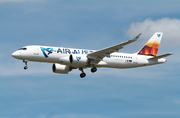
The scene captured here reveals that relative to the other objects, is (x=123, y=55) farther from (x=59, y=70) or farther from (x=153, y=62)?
(x=59, y=70)

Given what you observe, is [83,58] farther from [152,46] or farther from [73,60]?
[152,46]

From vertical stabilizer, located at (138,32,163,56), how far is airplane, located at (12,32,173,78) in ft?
4.54

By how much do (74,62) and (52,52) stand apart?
3.36 meters

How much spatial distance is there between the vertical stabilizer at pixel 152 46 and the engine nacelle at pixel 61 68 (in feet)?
39.9

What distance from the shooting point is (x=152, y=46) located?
5325cm

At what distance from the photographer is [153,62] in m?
49.6

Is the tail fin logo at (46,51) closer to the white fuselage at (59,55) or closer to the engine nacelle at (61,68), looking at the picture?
the white fuselage at (59,55)

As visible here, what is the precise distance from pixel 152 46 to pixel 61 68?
16205 millimetres

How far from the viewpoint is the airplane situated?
141ft

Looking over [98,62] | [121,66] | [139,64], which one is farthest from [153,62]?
[98,62]

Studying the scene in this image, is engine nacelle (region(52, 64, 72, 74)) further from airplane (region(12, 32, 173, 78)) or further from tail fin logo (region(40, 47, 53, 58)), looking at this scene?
tail fin logo (region(40, 47, 53, 58))

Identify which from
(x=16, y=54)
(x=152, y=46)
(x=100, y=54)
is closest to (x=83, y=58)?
(x=100, y=54)

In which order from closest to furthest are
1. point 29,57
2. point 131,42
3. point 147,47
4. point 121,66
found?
point 131,42, point 29,57, point 121,66, point 147,47

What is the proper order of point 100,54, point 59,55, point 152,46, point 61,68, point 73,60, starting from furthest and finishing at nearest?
point 152,46 < point 61,68 < point 100,54 < point 59,55 < point 73,60
